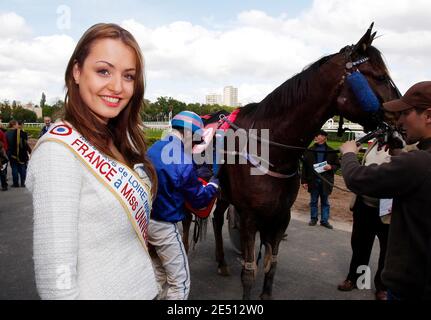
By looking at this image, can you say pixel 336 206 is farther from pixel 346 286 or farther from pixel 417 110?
pixel 417 110

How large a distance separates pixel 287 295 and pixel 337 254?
5.28ft

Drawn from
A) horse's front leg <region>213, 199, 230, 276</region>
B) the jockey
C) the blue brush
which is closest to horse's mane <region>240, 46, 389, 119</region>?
the blue brush

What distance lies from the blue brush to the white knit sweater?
6.93 ft

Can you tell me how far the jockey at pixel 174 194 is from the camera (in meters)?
2.54

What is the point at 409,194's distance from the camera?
164cm

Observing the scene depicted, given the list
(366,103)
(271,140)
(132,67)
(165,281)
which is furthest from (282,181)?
(132,67)

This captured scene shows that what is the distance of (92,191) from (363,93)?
222 centimetres

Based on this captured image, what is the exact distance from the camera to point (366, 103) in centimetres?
251

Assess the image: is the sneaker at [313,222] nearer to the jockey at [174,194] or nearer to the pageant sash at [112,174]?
the jockey at [174,194]

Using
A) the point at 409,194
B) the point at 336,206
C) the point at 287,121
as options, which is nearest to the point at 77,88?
the point at 409,194

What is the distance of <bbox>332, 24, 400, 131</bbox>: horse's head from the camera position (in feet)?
8.34

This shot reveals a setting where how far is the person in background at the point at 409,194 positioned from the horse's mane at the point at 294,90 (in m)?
1.03

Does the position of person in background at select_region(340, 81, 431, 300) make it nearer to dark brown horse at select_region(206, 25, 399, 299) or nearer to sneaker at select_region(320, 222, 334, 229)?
dark brown horse at select_region(206, 25, 399, 299)

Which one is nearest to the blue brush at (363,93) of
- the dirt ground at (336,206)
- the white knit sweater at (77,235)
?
the white knit sweater at (77,235)
